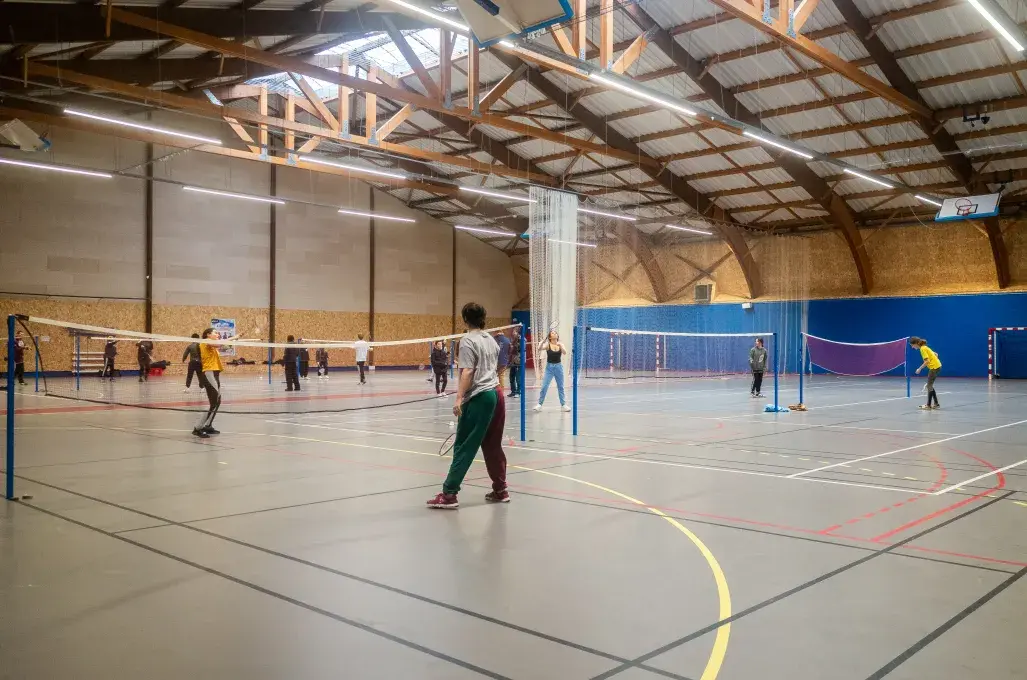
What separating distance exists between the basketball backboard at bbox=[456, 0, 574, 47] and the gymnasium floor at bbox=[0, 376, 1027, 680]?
5.47 meters

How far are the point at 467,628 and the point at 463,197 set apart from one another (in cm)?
3501

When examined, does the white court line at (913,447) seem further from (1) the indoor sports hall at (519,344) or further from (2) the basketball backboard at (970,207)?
(2) the basketball backboard at (970,207)

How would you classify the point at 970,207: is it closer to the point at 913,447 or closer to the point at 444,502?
the point at 913,447

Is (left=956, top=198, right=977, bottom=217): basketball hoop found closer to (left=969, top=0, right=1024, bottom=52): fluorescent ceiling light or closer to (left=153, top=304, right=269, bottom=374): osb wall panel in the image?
(left=969, top=0, right=1024, bottom=52): fluorescent ceiling light

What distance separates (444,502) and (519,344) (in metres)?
14.1

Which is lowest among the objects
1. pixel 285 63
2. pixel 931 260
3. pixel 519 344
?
pixel 519 344

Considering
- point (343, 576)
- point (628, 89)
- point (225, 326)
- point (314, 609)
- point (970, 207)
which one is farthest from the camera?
point (225, 326)

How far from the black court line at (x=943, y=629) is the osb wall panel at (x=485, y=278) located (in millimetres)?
38803

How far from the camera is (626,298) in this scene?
42.3 m

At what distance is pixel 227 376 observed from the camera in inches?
1294

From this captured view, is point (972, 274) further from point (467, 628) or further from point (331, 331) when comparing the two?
point (467, 628)

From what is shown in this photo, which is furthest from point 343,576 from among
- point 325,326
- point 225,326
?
point 325,326

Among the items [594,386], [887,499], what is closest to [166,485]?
[887,499]

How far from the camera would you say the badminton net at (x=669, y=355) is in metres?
36.5
